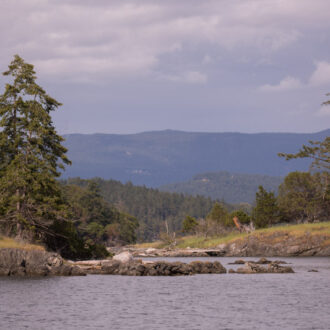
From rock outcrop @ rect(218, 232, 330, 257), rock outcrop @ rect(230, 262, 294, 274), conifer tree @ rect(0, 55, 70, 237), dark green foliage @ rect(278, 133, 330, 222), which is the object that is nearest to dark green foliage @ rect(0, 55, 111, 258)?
conifer tree @ rect(0, 55, 70, 237)

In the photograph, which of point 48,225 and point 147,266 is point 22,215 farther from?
point 147,266

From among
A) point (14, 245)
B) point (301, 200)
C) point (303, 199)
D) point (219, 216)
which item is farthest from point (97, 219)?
point (14, 245)

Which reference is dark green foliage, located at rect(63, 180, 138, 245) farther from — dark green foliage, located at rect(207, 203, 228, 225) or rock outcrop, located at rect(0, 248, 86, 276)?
rock outcrop, located at rect(0, 248, 86, 276)

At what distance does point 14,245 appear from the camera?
5491cm

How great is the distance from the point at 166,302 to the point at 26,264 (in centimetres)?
1816

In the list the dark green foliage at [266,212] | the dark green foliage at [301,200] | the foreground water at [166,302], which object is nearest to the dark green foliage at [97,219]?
the dark green foliage at [266,212]

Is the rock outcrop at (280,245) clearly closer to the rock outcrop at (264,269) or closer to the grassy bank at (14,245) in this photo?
the rock outcrop at (264,269)

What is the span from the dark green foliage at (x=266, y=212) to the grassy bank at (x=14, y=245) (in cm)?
6758

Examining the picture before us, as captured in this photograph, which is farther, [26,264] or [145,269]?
[145,269]

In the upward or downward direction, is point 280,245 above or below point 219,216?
below

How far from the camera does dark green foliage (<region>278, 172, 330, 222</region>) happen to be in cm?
11181

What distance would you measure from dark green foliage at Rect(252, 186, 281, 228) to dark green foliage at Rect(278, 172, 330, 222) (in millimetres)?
1530

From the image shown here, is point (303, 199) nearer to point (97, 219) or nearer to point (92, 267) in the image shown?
point (97, 219)

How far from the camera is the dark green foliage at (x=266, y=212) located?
384 feet
